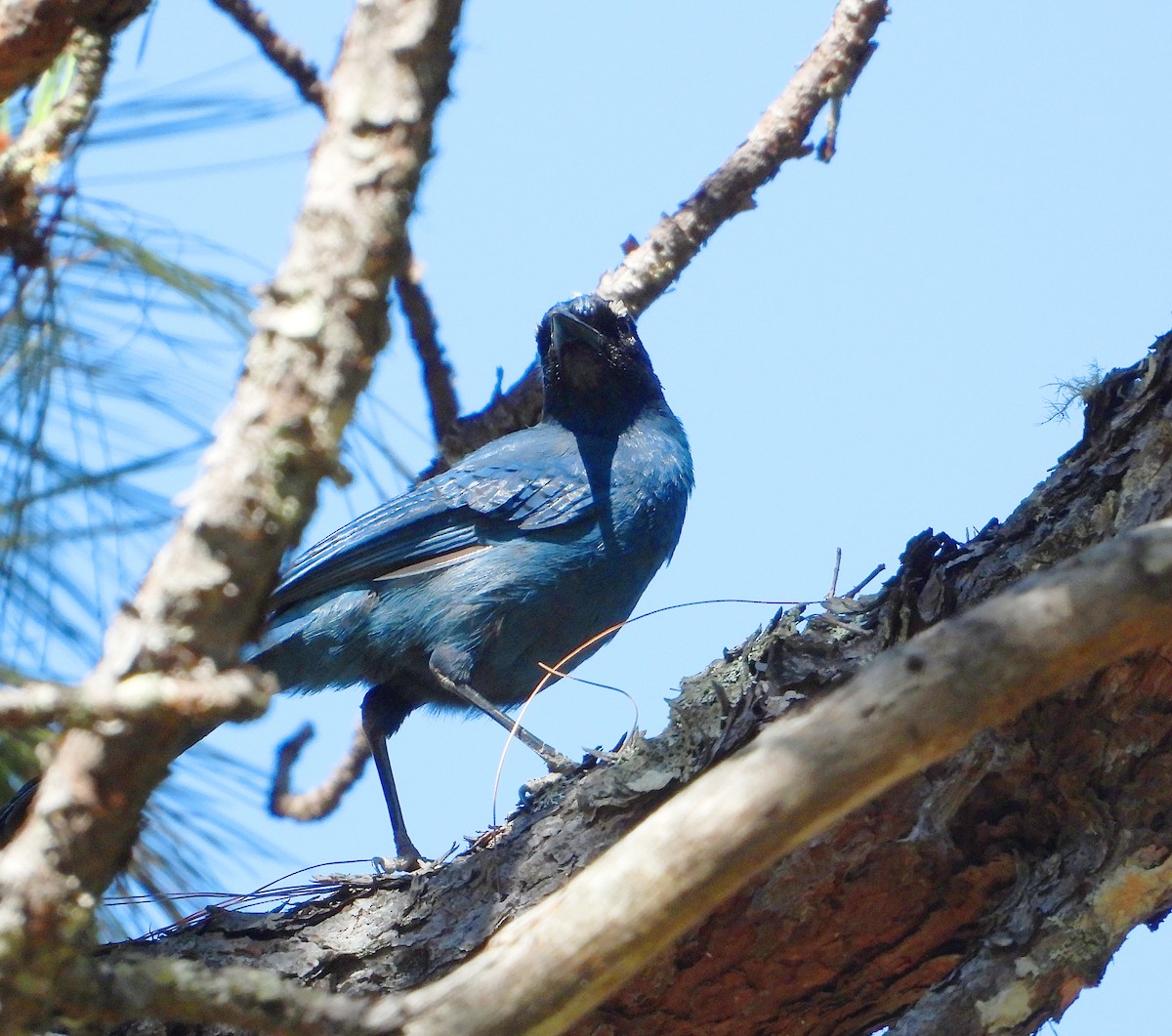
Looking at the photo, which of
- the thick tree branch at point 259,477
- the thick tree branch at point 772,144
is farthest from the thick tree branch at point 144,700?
the thick tree branch at point 772,144

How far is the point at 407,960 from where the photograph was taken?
10.6 ft

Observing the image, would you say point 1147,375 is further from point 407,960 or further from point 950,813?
point 407,960

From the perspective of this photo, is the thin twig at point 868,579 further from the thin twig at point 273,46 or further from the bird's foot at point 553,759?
the thin twig at point 273,46

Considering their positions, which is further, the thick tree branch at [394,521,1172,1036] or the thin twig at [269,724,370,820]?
the thin twig at [269,724,370,820]

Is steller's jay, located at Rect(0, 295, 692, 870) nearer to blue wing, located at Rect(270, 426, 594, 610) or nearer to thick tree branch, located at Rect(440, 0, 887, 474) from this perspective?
blue wing, located at Rect(270, 426, 594, 610)

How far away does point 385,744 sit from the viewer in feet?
16.2

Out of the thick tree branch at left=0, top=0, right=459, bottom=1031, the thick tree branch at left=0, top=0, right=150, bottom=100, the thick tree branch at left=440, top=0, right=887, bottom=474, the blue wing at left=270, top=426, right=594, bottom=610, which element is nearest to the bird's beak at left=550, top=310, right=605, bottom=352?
the thick tree branch at left=440, top=0, right=887, bottom=474

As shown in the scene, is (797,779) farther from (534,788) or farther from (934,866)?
(534,788)

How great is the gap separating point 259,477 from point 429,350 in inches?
134

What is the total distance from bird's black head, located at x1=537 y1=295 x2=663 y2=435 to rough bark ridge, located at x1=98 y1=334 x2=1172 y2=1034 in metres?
2.36

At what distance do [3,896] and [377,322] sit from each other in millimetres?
844

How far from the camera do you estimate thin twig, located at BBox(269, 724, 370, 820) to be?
499 centimetres

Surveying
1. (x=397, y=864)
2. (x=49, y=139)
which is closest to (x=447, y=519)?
(x=397, y=864)

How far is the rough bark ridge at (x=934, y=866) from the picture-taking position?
2982 millimetres
